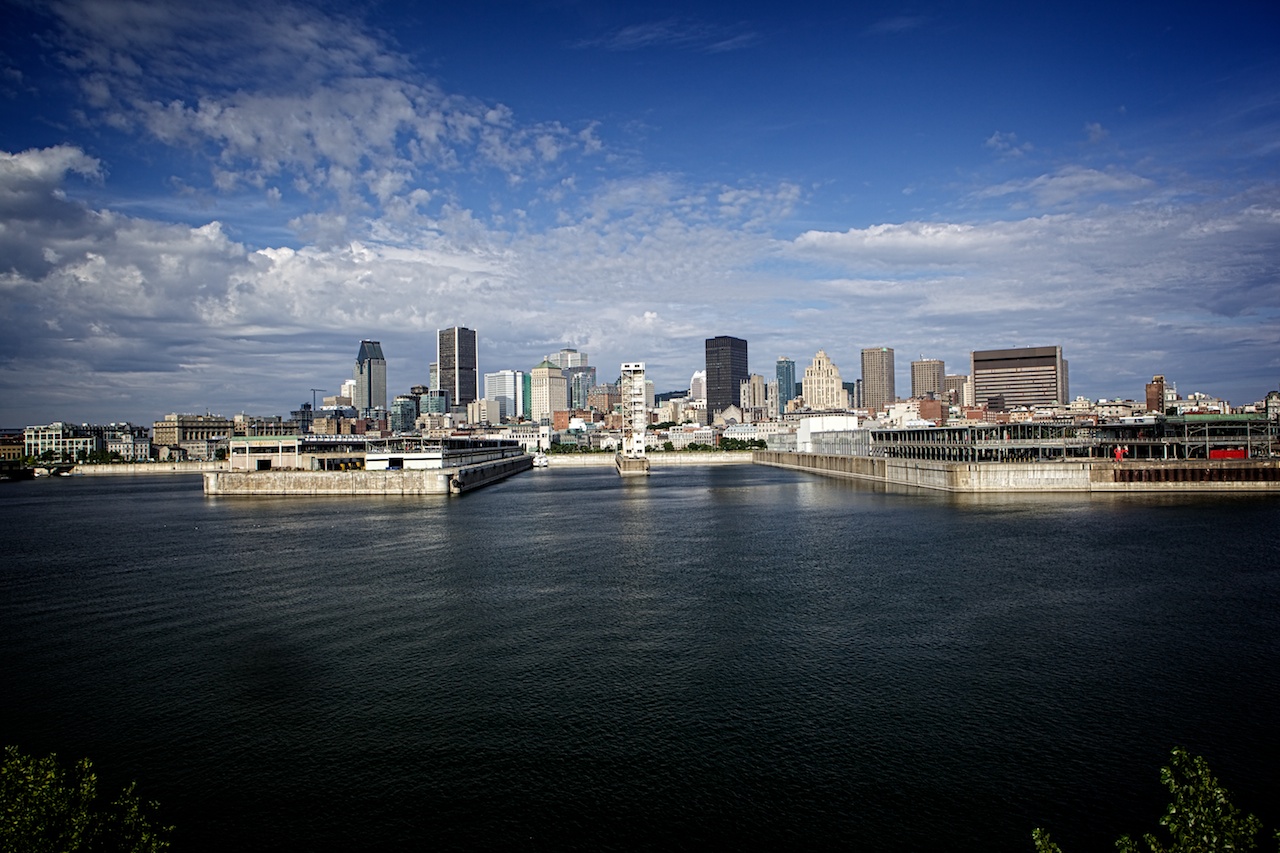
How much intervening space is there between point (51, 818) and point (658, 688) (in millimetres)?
15542

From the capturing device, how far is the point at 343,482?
100812 millimetres

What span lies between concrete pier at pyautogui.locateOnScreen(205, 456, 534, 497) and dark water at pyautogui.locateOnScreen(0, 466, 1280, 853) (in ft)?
162

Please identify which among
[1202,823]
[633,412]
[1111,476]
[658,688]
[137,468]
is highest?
[633,412]

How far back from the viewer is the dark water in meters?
16.9

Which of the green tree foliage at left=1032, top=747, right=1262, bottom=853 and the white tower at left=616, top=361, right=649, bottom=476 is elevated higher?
the white tower at left=616, top=361, right=649, bottom=476

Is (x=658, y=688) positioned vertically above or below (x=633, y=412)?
below

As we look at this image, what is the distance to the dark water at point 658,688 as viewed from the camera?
1686cm

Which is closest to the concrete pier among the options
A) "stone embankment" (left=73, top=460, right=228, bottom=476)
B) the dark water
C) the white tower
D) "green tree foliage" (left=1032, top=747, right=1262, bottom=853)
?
the dark water

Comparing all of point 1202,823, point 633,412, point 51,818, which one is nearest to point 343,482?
point 633,412

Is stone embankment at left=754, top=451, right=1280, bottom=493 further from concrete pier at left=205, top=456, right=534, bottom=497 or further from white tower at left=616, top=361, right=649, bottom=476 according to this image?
white tower at left=616, top=361, right=649, bottom=476

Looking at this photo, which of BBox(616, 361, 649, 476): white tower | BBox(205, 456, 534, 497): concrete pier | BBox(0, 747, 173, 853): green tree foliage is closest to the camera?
BBox(0, 747, 173, 853): green tree foliage

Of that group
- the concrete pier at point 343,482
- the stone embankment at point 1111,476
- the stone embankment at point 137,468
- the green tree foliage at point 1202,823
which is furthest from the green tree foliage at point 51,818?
the stone embankment at point 137,468

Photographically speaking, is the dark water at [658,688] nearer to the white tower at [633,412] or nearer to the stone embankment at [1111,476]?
the stone embankment at [1111,476]

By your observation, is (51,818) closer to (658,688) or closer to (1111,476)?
(658,688)
